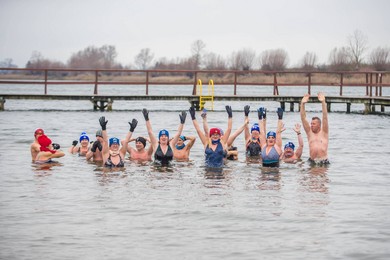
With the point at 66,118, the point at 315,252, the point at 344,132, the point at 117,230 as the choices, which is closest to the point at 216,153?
the point at 117,230

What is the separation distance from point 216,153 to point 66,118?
1820 centimetres

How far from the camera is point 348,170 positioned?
1747cm

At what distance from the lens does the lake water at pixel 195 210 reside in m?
10.1

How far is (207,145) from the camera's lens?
16797 millimetres

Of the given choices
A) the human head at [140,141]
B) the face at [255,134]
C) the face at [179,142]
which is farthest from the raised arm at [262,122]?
the human head at [140,141]

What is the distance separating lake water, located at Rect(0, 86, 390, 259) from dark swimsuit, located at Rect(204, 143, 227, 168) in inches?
11.7

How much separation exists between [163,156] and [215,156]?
1264 millimetres

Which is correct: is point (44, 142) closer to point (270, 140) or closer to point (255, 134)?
point (255, 134)

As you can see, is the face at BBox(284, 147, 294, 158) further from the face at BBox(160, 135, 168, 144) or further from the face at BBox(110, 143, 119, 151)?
the face at BBox(110, 143, 119, 151)

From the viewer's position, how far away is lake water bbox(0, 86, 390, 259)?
10.1 m

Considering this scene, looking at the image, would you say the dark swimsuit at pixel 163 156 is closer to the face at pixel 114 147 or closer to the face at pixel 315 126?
the face at pixel 114 147

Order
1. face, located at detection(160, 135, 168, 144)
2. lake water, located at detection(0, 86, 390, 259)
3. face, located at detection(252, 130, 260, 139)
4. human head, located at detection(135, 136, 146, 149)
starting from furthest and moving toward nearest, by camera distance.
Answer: face, located at detection(252, 130, 260, 139) → human head, located at detection(135, 136, 146, 149) → face, located at detection(160, 135, 168, 144) → lake water, located at detection(0, 86, 390, 259)

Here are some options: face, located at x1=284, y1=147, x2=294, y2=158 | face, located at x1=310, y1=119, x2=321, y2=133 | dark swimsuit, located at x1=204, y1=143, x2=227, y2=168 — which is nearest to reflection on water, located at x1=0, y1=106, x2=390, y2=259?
dark swimsuit, located at x1=204, y1=143, x2=227, y2=168

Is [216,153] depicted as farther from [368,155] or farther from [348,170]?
[368,155]
